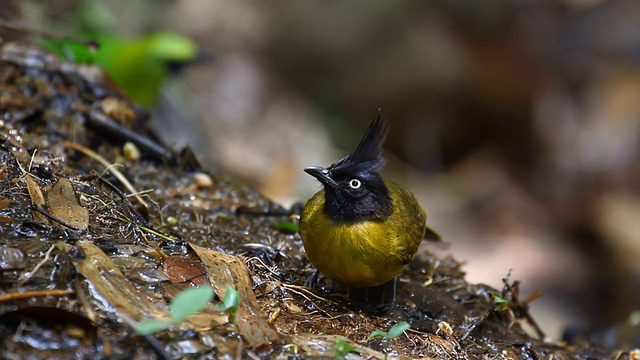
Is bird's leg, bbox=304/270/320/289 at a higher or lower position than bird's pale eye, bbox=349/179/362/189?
lower

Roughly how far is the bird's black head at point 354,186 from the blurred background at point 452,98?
583 cm

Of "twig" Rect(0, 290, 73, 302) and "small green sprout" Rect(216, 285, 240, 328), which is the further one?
"small green sprout" Rect(216, 285, 240, 328)

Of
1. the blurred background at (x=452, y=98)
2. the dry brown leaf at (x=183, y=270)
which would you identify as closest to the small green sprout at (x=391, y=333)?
the dry brown leaf at (x=183, y=270)

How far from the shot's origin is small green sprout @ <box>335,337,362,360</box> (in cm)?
271

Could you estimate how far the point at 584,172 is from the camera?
10398mm

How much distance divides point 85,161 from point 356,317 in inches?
82.0

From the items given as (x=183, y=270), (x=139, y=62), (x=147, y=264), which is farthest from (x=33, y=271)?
(x=139, y=62)

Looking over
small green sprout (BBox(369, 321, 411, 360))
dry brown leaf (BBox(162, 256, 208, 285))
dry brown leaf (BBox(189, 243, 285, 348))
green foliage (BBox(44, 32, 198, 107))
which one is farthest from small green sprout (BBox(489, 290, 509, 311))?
green foliage (BBox(44, 32, 198, 107))

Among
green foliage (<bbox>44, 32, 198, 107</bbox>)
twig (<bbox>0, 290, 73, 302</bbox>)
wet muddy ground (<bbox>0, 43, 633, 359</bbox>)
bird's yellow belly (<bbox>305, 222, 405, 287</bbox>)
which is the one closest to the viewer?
twig (<bbox>0, 290, 73, 302</bbox>)

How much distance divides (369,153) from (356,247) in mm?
505

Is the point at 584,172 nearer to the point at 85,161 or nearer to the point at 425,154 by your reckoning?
the point at 425,154

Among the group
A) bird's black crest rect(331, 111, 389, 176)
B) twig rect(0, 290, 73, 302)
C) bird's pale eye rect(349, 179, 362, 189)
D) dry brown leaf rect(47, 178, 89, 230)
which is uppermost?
bird's black crest rect(331, 111, 389, 176)

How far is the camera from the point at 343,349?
2.77 metres

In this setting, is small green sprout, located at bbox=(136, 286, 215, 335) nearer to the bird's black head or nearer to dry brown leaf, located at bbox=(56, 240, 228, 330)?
dry brown leaf, located at bbox=(56, 240, 228, 330)
